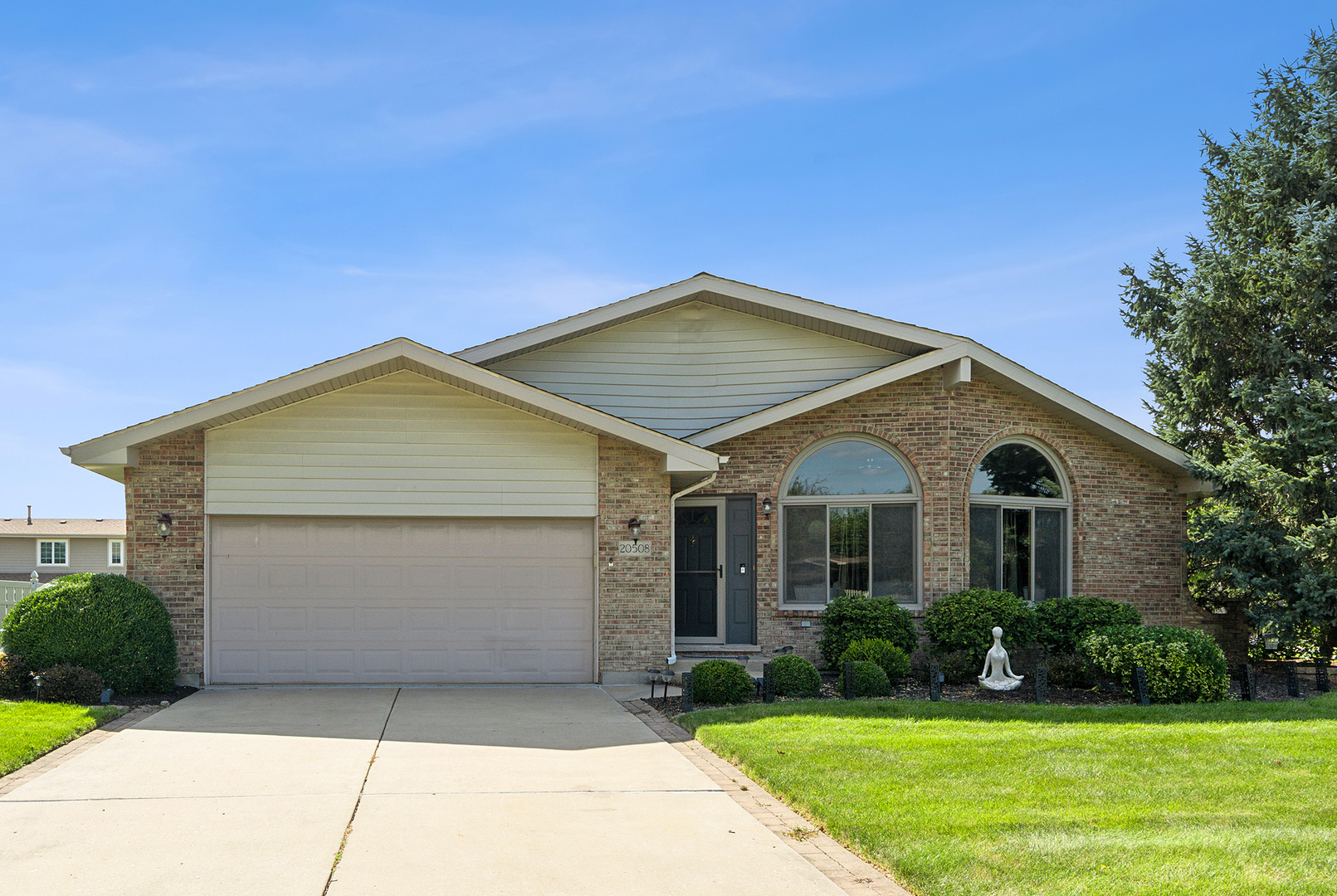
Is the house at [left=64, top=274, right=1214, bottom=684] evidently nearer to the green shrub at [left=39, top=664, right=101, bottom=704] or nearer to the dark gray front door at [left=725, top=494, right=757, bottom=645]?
the dark gray front door at [left=725, top=494, right=757, bottom=645]

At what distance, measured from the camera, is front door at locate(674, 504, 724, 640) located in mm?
14797

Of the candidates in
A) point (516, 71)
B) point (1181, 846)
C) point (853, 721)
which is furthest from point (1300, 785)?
point (516, 71)

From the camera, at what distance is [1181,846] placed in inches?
227

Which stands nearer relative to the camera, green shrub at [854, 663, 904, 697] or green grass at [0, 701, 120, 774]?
green grass at [0, 701, 120, 774]

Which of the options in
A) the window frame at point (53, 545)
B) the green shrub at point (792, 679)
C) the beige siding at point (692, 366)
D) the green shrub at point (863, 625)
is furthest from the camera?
the window frame at point (53, 545)

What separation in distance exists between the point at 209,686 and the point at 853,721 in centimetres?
790

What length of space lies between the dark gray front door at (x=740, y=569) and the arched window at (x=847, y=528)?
1.54 ft

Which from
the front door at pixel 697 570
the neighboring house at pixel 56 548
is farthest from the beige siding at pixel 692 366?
the neighboring house at pixel 56 548

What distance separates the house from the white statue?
186 cm

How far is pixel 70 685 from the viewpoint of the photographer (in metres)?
10.9

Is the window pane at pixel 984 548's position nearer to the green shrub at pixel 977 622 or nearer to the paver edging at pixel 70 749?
the green shrub at pixel 977 622

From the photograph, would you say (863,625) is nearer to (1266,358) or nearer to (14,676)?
(1266,358)

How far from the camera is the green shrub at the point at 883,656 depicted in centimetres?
1291

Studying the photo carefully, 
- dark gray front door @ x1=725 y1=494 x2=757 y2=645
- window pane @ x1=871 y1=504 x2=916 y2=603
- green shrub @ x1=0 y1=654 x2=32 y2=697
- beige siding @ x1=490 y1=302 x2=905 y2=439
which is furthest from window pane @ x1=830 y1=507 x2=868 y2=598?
green shrub @ x1=0 y1=654 x2=32 y2=697
